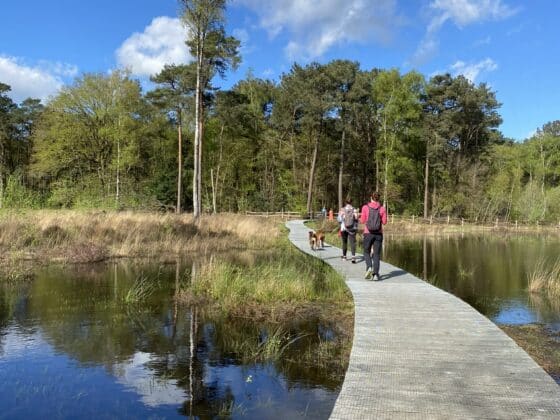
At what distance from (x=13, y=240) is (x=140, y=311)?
8440 mm

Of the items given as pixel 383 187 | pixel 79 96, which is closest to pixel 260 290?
pixel 79 96

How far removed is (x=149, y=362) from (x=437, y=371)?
338 cm

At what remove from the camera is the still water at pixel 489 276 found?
373 inches

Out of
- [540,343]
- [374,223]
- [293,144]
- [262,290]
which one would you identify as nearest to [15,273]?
[262,290]

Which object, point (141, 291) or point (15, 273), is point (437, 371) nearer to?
point (141, 291)

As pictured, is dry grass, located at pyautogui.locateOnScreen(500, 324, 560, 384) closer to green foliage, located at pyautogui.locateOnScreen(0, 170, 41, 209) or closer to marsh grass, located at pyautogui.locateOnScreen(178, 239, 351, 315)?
marsh grass, located at pyautogui.locateOnScreen(178, 239, 351, 315)

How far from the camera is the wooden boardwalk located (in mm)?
3754

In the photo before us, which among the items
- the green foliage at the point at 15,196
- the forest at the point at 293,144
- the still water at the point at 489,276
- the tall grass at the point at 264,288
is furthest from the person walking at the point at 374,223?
the forest at the point at 293,144

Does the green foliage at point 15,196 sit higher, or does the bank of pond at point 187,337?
the green foliage at point 15,196

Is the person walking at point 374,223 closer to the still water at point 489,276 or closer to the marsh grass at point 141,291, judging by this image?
the still water at point 489,276

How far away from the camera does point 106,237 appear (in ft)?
54.4

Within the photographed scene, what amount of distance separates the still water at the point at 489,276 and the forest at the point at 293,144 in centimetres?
1851

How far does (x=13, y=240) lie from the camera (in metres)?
14.8

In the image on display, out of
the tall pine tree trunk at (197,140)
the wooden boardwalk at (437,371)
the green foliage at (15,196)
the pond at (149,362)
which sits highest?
the tall pine tree trunk at (197,140)
